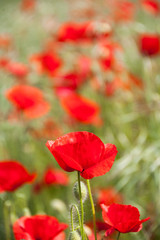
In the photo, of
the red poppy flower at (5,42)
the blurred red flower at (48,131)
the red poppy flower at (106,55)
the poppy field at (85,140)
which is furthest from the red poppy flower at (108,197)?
the red poppy flower at (5,42)

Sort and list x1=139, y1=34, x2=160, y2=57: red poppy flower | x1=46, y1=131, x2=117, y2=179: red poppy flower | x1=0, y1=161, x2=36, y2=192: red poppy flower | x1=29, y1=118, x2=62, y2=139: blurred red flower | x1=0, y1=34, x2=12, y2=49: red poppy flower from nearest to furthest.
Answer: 1. x1=46, y1=131, x2=117, y2=179: red poppy flower
2. x1=0, y1=161, x2=36, y2=192: red poppy flower
3. x1=139, y1=34, x2=160, y2=57: red poppy flower
4. x1=29, y1=118, x2=62, y2=139: blurred red flower
5. x1=0, y1=34, x2=12, y2=49: red poppy flower

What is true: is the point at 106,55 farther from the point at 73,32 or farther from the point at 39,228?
the point at 39,228

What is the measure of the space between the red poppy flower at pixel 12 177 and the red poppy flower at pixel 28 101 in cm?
49

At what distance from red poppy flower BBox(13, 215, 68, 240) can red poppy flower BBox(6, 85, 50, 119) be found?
645 mm

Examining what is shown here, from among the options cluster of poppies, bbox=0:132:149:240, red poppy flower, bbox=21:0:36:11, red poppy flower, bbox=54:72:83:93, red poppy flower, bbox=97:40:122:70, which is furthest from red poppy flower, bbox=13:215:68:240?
red poppy flower, bbox=21:0:36:11

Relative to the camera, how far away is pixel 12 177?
67 centimetres

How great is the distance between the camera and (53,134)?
5.14ft

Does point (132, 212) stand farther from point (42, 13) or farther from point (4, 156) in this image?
point (42, 13)

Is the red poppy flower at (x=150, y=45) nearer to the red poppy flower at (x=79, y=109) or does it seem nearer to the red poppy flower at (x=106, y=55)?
the red poppy flower at (x=106, y=55)

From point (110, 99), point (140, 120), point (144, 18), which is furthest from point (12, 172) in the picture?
point (144, 18)

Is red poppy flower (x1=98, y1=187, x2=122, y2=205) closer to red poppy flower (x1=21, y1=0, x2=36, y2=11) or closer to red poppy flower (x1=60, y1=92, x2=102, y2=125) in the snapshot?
red poppy flower (x1=60, y1=92, x2=102, y2=125)

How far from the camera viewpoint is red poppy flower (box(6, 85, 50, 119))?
1155mm

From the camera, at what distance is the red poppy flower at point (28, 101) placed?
1155 mm

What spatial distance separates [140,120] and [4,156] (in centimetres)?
56
